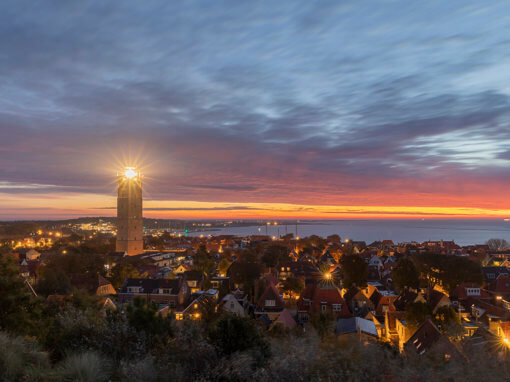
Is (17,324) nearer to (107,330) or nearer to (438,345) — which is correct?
(107,330)

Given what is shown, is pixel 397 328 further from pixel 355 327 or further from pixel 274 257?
pixel 274 257

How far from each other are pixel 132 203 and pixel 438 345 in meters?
59.2

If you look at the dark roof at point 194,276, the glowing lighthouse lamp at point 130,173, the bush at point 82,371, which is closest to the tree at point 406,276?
the dark roof at point 194,276

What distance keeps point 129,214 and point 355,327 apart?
5279 cm

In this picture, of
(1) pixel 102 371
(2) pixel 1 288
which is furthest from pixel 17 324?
(1) pixel 102 371

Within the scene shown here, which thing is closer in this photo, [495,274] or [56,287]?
[56,287]

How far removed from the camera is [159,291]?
28.5 metres

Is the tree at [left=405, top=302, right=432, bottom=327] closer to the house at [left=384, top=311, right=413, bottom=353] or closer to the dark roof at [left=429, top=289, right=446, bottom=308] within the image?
the house at [left=384, top=311, right=413, bottom=353]

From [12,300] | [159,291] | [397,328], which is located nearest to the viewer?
[12,300]

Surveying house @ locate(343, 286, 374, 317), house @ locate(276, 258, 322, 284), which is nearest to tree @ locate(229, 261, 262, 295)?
house @ locate(276, 258, 322, 284)

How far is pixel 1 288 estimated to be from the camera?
37.9 ft

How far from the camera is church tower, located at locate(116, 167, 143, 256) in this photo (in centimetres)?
6316

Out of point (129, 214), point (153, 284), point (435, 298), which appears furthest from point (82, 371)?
point (129, 214)

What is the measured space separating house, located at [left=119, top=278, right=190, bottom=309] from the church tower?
114ft
